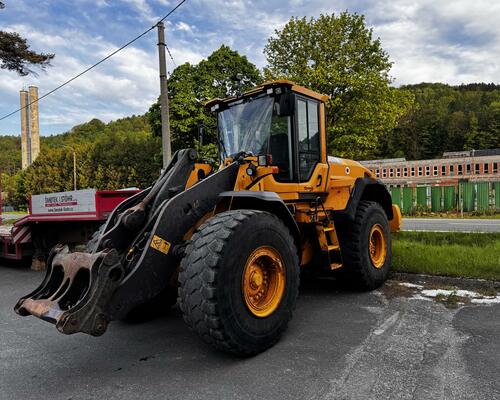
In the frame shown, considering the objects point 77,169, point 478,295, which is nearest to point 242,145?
point 478,295

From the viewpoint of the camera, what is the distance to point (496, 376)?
10.7 feet

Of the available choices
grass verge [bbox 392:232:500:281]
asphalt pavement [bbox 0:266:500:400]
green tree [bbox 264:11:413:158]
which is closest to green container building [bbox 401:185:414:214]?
green tree [bbox 264:11:413:158]

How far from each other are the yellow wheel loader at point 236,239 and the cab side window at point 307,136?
1 cm

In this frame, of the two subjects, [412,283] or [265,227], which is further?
[412,283]

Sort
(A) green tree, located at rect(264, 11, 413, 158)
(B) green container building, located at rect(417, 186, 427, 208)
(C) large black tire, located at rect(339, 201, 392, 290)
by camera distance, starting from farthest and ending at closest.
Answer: (B) green container building, located at rect(417, 186, 427, 208), (A) green tree, located at rect(264, 11, 413, 158), (C) large black tire, located at rect(339, 201, 392, 290)

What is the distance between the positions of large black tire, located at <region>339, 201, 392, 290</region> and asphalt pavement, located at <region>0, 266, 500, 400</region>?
0.73 m

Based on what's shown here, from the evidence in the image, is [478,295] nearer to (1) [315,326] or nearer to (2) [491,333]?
(2) [491,333]

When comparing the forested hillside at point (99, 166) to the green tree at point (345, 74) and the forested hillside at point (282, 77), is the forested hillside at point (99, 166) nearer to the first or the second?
the forested hillside at point (282, 77)

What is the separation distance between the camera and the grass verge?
21.1 feet

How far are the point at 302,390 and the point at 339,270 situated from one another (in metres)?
3.08

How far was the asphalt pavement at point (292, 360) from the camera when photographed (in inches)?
125

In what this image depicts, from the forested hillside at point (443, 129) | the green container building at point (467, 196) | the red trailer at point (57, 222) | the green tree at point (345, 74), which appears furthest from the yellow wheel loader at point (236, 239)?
the forested hillside at point (443, 129)

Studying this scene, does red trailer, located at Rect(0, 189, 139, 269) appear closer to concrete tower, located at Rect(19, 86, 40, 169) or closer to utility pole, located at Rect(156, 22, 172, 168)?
utility pole, located at Rect(156, 22, 172, 168)

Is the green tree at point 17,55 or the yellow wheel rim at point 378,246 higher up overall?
the green tree at point 17,55
